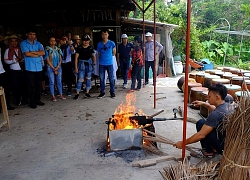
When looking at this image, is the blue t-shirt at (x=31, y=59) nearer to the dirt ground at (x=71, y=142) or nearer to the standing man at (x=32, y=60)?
the standing man at (x=32, y=60)

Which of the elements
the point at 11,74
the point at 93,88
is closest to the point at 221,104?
the point at 11,74

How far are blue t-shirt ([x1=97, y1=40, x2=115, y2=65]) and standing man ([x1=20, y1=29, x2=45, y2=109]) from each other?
160 cm

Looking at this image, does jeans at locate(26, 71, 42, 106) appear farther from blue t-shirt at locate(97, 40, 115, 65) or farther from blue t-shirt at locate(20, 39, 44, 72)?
blue t-shirt at locate(97, 40, 115, 65)

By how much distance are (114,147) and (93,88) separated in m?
4.60

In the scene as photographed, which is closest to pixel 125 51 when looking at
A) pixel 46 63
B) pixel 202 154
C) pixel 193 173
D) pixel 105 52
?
pixel 105 52

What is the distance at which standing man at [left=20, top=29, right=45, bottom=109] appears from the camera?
17.5 feet

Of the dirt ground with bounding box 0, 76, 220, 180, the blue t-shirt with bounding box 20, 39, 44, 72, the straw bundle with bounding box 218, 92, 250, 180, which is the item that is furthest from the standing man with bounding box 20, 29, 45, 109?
the straw bundle with bounding box 218, 92, 250, 180

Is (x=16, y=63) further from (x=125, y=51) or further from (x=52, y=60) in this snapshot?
(x=125, y=51)

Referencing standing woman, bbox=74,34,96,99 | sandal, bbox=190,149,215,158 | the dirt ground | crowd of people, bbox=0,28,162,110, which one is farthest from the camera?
standing woman, bbox=74,34,96,99

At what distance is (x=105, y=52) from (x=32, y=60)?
1954 mm

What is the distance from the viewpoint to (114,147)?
3455mm

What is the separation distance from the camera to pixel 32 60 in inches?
216

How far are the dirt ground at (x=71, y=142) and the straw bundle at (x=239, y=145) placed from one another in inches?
43.3

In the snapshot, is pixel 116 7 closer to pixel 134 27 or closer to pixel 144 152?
pixel 134 27
